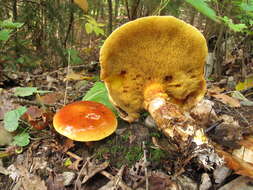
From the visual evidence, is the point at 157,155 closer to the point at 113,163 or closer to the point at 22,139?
the point at 113,163

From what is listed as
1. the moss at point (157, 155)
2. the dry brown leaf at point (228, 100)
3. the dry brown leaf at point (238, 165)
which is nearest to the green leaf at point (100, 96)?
the moss at point (157, 155)

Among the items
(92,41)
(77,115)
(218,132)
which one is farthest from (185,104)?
(92,41)

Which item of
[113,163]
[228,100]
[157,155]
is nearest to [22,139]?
[113,163]

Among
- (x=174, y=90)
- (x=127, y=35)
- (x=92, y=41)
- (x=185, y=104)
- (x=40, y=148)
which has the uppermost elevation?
(x=127, y=35)

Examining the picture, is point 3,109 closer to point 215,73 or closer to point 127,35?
point 127,35

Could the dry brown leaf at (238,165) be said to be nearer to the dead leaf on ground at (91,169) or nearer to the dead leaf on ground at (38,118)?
the dead leaf on ground at (91,169)

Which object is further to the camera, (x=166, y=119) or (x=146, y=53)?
(x=146, y=53)

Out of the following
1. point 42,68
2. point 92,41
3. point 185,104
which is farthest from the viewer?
point 92,41
